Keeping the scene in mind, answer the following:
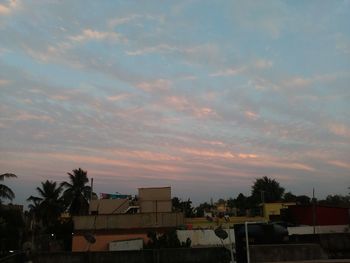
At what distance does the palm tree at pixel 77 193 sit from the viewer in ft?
215

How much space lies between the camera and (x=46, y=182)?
66.3m

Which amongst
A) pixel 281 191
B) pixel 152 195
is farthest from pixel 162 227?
pixel 281 191

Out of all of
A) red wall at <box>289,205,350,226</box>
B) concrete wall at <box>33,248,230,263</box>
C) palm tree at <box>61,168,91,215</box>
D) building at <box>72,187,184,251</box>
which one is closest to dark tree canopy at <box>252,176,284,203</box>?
Result: palm tree at <box>61,168,91,215</box>

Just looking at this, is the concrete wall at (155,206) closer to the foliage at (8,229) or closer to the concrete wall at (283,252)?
the foliage at (8,229)

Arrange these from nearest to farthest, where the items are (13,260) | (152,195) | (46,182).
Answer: (13,260), (152,195), (46,182)

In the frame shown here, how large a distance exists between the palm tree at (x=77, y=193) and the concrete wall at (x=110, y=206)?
51.3ft

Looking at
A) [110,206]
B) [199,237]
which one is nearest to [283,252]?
[199,237]

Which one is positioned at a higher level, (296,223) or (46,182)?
(46,182)

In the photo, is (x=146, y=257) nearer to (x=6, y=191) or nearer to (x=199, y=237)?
(x=199, y=237)

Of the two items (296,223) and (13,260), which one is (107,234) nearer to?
(296,223)

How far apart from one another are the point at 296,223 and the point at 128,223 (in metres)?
18.2

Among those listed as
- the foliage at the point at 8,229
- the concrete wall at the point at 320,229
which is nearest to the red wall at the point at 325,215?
the concrete wall at the point at 320,229

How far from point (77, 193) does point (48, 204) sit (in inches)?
176

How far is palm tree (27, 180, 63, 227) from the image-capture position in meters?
62.9
